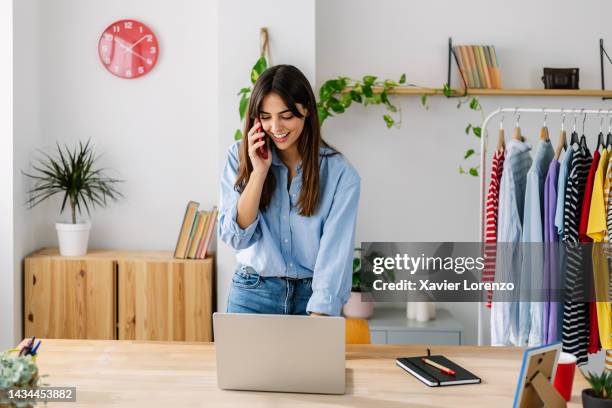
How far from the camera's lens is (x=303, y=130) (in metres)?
2.32

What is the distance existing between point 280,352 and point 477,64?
2.62 m

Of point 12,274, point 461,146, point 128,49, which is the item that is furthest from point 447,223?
point 12,274

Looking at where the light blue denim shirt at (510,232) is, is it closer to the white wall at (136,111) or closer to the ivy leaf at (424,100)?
the ivy leaf at (424,100)

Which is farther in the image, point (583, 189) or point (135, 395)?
point (583, 189)

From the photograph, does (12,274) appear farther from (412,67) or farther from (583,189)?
(583,189)

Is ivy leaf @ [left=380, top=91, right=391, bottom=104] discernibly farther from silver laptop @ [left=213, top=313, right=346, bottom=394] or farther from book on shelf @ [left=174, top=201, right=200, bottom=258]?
silver laptop @ [left=213, top=313, right=346, bottom=394]

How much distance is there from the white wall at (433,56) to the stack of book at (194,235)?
0.83m

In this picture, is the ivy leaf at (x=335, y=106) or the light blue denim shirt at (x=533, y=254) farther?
the ivy leaf at (x=335, y=106)

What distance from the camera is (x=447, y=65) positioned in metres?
4.08

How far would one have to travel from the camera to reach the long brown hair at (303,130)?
2207mm

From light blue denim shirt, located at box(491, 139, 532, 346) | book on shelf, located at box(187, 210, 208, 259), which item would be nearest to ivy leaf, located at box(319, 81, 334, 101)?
book on shelf, located at box(187, 210, 208, 259)

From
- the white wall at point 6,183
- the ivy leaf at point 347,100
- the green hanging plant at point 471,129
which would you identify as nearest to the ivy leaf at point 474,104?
the green hanging plant at point 471,129

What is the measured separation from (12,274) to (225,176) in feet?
6.00

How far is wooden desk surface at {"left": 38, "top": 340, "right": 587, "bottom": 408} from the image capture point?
181 centimetres
